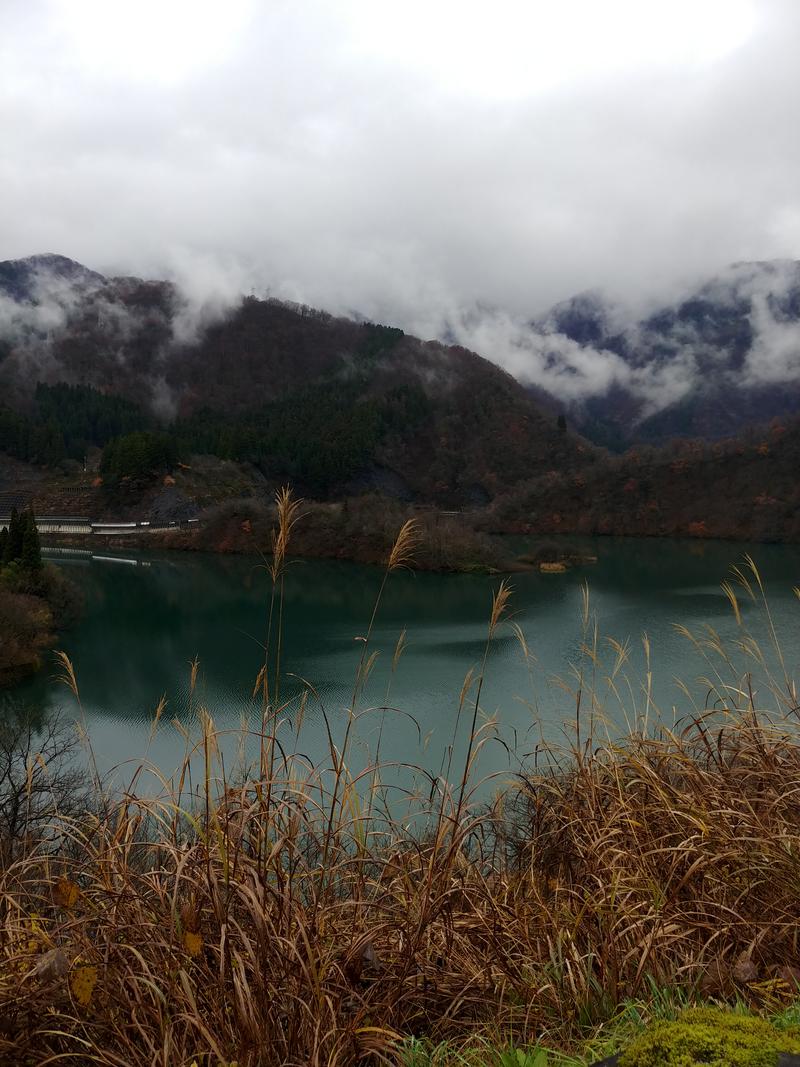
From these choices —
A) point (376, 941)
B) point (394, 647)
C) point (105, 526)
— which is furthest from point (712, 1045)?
point (105, 526)

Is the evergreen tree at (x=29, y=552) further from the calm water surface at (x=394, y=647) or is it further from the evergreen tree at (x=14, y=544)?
the calm water surface at (x=394, y=647)

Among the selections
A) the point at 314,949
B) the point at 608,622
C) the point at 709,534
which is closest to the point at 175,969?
the point at 314,949

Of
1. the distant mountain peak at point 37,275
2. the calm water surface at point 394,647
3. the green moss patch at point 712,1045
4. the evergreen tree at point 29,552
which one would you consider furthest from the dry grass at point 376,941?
the distant mountain peak at point 37,275

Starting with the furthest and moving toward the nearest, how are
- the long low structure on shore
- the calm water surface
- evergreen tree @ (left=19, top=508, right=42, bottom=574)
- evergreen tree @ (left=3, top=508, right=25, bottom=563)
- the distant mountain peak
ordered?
the distant mountain peak, the long low structure on shore, evergreen tree @ (left=3, top=508, right=25, bottom=563), evergreen tree @ (left=19, top=508, right=42, bottom=574), the calm water surface

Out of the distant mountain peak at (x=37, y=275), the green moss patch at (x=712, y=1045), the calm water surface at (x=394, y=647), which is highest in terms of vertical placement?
the distant mountain peak at (x=37, y=275)

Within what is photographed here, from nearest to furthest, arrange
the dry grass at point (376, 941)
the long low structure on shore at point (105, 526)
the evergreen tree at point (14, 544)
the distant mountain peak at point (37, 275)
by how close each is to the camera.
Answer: the dry grass at point (376, 941) → the evergreen tree at point (14, 544) → the long low structure on shore at point (105, 526) → the distant mountain peak at point (37, 275)

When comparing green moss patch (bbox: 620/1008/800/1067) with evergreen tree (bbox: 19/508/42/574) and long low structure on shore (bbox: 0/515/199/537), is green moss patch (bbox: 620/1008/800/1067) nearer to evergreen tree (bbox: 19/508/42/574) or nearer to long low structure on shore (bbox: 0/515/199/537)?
evergreen tree (bbox: 19/508/42/574)

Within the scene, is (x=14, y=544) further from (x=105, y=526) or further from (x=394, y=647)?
(x=105, y=526)

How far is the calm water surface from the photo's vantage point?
40.9 feet

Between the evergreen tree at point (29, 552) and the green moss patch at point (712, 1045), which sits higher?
the green moss patch at point (712, 1045)

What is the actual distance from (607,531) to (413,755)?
5243 cm

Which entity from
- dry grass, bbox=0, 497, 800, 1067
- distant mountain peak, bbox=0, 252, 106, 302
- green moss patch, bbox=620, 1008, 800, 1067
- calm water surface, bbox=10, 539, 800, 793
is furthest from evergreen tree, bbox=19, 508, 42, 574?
distant mountain peak, bbox=0, 252, 106, 302

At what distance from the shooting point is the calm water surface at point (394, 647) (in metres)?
12.5

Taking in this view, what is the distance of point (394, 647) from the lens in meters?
19.6
